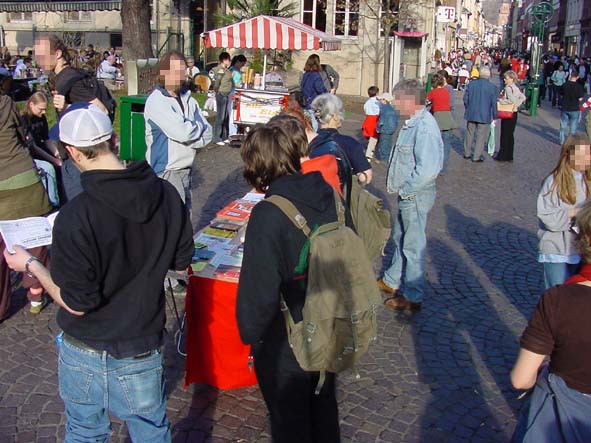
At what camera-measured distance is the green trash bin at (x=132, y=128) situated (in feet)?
21.4

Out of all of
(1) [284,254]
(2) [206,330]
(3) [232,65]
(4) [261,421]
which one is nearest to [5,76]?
(2) [206,330]

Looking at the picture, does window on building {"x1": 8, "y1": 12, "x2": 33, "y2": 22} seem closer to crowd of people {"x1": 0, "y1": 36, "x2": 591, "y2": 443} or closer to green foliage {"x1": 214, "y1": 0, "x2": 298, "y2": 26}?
green foliage {"x1": 214, "y1": 0, "x2": 298, "y2": 26}

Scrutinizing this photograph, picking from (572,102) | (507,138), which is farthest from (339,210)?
(572,102)

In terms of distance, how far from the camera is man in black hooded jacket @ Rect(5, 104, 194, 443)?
250 cm

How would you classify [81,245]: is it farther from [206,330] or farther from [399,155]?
[399,155]

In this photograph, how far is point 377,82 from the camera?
27.4m

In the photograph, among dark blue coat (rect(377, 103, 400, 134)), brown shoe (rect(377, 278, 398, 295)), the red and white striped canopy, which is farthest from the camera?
the red and white striped canopy

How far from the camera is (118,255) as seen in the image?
101 inches

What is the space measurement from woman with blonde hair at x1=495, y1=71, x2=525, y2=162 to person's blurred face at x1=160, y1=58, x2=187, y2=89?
31.5ft

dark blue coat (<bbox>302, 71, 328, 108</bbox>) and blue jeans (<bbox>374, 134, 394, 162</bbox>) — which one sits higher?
dark blue coat (<bbox>302, 71, 328, 108</bbox>)

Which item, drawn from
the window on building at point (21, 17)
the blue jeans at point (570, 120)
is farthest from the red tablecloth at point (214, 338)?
the window on building at point (21, 17)

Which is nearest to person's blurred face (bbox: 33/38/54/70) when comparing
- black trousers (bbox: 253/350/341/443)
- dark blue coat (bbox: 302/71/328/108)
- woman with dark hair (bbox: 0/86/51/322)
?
woman with dark hair (bbox: 0/86/51/322)

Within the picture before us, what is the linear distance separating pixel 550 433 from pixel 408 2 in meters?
25.6

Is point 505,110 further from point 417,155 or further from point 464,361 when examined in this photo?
point 464,361
